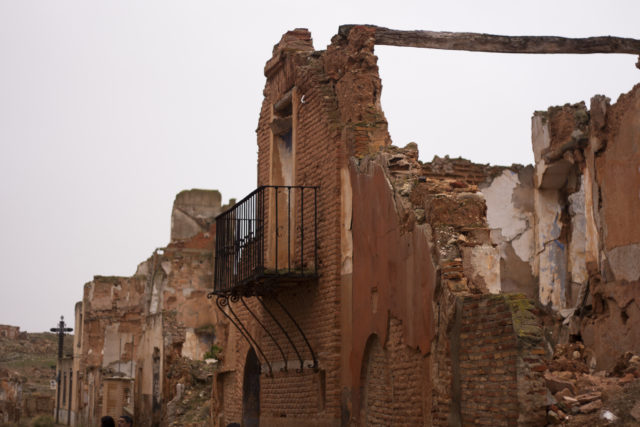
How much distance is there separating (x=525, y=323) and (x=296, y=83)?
22.6 feet

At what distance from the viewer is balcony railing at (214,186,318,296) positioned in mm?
12719

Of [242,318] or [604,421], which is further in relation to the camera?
[242,318]

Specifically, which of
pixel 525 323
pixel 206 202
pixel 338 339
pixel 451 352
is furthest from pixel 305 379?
pixel 206 202

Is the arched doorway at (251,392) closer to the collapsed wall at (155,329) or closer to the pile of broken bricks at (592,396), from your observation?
the collapsed wall at (155,329)

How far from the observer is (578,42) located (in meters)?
13.6

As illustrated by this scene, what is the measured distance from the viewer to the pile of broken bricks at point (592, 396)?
7512 millimetres

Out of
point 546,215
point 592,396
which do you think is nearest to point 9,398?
point 546,215

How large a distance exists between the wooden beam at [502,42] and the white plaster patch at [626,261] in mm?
3067

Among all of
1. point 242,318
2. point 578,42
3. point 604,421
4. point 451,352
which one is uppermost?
point 578,42

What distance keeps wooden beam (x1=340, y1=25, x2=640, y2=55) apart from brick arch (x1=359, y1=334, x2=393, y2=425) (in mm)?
4262

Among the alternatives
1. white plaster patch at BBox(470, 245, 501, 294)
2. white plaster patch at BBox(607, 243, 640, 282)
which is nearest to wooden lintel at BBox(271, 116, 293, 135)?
white plaster patch at BBox(607, 243, 640, 282)

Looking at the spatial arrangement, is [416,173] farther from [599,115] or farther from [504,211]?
[504,211]

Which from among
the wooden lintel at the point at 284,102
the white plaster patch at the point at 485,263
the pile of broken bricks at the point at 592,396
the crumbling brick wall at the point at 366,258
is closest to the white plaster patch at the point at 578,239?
the wooden lintel at the point at 284,102

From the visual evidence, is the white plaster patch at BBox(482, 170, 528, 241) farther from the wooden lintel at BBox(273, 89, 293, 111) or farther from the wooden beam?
the wooden lintel at BBox(273, 89, 293, 111)
